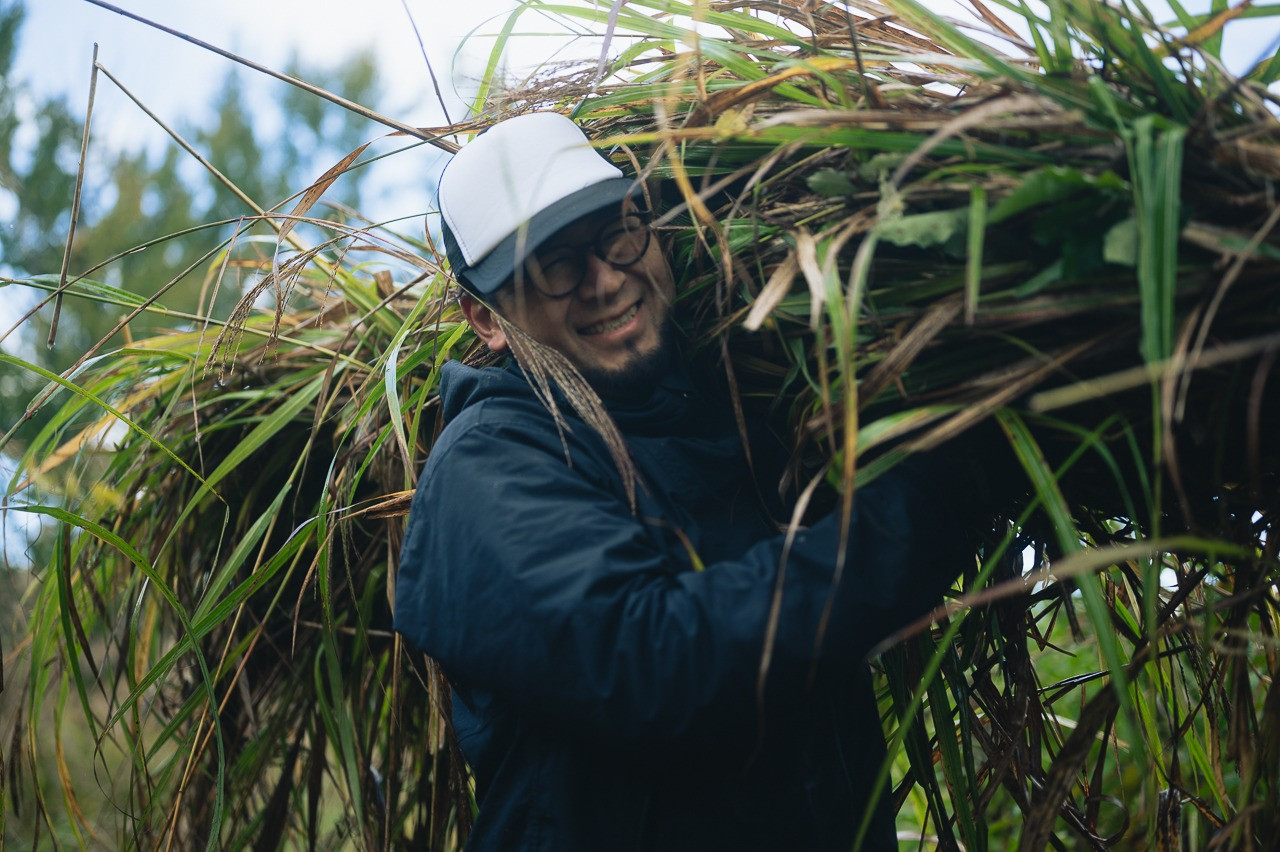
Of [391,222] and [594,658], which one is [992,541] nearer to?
[594,658]

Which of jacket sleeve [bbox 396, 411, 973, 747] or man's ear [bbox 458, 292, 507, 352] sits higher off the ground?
man's ear [bbox 458, 292, 507, 352]

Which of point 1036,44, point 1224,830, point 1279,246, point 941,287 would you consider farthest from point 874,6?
point 1224,830

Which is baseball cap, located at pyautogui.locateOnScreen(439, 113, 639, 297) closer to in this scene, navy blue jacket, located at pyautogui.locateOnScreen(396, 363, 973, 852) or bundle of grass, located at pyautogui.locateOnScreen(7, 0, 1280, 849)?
bundle of grass, located at pyautogui.locateOnScreen(7, 0, 1280, 849)

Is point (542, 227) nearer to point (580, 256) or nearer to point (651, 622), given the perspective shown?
point (580, 256)

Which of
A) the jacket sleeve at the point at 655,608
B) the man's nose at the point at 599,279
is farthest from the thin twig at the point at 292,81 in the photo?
the jacket sleeve at the point at 655,608

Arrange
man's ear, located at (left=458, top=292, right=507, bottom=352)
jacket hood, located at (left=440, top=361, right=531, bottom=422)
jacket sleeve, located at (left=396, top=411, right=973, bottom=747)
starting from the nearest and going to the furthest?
jacket sleeve, located at (left=396, top=411, right=973, bottom=747) → jacket hood, located at (left=440, top=361, right=531, bottom=422) → man's ear, located at (left=458, top=292, right=507, bottom=352)

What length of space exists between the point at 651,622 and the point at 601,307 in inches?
20.0

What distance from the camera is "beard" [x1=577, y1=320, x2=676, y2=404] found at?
1273 mm

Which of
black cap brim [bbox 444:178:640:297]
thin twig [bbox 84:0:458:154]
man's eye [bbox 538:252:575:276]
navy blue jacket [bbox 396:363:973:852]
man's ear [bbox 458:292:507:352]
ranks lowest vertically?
navy blue jacket [bbox 396:363:973:852]

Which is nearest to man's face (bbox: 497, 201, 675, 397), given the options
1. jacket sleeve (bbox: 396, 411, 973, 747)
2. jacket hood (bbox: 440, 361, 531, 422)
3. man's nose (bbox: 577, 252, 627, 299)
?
man's nose (bbox: 577, 252, 627, 299)

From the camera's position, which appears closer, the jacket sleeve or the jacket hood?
the jacket sleeve

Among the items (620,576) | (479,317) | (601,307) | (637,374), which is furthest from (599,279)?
(620,576)

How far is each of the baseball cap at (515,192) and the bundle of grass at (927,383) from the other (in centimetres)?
8

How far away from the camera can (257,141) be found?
58.5 feet
